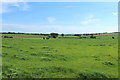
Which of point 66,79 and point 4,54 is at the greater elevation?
point 4,54

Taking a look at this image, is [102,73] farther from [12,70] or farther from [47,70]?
[12,70]

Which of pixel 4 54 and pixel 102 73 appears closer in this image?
pixel 102 73

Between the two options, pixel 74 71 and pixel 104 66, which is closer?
pixel 74 71

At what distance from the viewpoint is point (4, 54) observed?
61.9ft

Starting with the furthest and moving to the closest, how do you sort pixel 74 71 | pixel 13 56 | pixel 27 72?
1. pixel 13 56
2. pixel 74 71
3. pixel 27 72

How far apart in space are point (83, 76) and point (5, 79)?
18.5ft

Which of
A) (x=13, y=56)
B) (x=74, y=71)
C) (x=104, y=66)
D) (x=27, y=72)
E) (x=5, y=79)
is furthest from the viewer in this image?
(x=13, y=56)

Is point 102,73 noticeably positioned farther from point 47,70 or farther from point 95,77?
point 47,70

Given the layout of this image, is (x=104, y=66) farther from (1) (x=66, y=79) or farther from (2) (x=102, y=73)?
(1) (x=66, y=79)

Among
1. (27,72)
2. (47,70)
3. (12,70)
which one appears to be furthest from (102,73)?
(12,70)

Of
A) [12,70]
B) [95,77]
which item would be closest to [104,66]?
[95,77]

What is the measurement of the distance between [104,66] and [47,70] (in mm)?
5723

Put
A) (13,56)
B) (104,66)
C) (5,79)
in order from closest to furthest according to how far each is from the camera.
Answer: (5,79) < (104,66) < (13,56)

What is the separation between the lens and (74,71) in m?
14.0
